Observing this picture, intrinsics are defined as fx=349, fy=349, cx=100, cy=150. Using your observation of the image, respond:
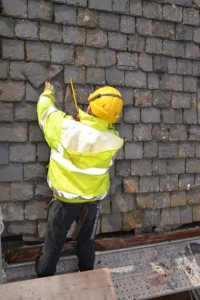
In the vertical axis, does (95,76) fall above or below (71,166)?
above

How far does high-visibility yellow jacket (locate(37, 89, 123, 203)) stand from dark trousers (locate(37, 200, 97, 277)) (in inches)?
4.7

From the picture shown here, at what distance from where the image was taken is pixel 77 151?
3182 millimetres

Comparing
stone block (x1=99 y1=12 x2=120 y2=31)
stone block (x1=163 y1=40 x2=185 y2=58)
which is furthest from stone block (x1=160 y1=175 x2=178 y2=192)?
stone block (x1=99 y1=12 x2=120 y2=31)

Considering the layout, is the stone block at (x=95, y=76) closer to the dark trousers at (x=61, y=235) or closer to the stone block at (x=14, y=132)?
the stone block at (x=14, y=132)

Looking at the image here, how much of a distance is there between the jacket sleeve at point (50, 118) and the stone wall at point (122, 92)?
10.2 inches

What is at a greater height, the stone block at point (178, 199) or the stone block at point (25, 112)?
the stone block at point (25, 112)

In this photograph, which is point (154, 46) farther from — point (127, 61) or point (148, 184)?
point (148, 184)

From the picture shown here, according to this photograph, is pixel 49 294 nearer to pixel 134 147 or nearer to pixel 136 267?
pixel 136 267

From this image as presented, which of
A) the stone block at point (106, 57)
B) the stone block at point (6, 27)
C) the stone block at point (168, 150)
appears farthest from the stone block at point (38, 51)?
the stone block at point (168, 150)

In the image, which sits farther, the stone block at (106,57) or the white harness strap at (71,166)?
the stone block at (106,57)

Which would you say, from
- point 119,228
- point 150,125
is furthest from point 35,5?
point 119,228

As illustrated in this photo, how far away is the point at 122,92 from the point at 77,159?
4.12 feet

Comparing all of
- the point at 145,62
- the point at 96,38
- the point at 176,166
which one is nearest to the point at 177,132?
the point at 176,166

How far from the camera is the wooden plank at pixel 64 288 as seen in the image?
9.73 ft
